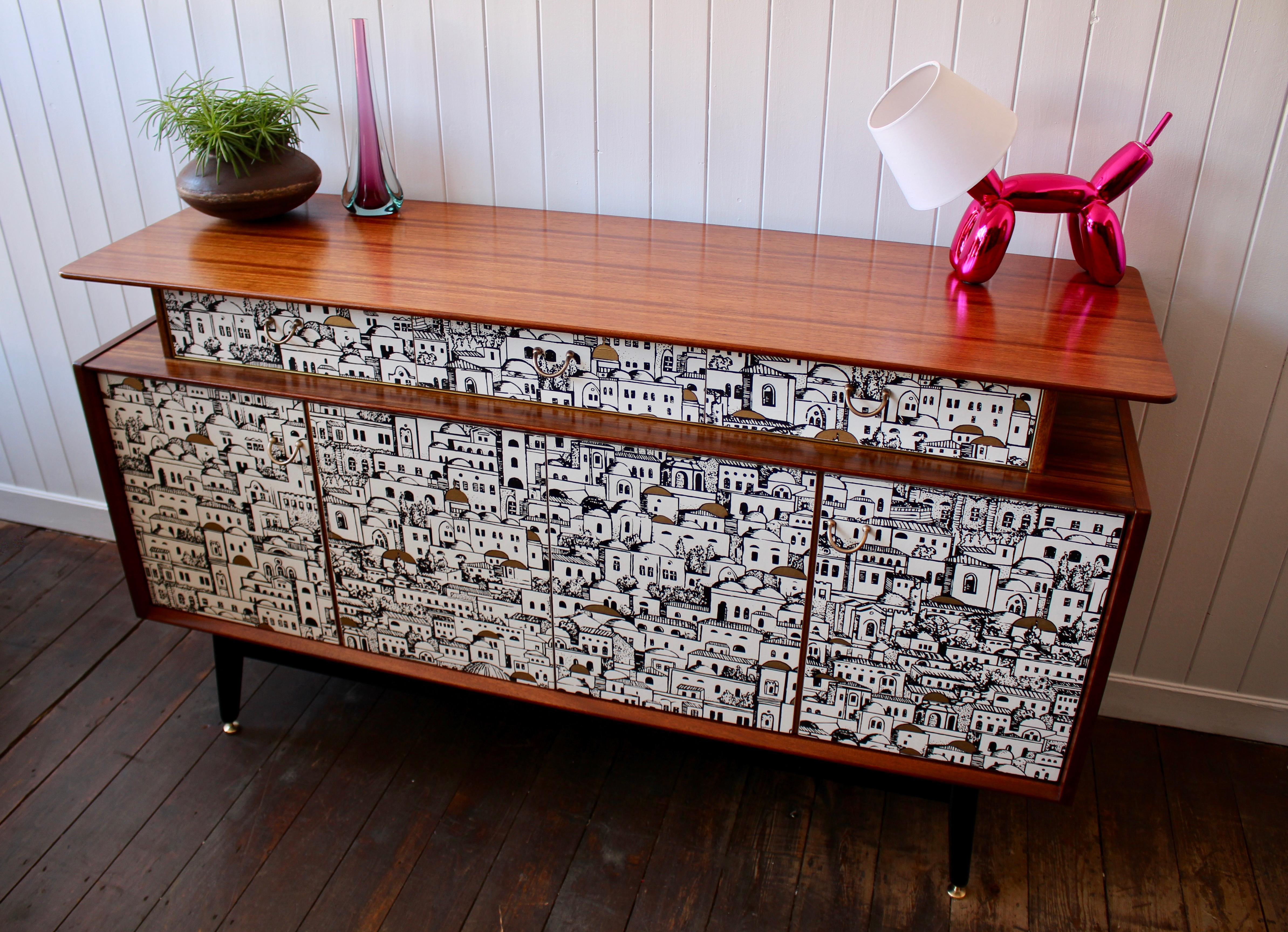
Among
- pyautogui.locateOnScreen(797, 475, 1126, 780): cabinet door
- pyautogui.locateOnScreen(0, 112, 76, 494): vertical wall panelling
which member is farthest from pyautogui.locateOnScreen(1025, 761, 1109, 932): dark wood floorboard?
pyautogui.locateOnScreen(0, 112, 76, 494): vertical wall panelling

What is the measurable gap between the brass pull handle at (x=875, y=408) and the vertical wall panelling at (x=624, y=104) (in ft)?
2.06

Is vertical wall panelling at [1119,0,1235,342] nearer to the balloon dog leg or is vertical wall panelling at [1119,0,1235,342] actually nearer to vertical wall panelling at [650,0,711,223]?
the balloon dog leg

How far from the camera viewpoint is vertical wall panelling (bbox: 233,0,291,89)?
1745mm

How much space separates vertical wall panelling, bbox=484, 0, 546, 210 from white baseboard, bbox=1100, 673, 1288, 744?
1.42 m

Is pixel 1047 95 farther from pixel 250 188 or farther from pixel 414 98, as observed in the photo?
pixel 250 188

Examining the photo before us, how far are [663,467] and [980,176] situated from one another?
0.56 m

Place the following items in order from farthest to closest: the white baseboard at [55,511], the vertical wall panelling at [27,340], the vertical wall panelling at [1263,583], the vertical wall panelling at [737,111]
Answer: the white baseboard at [55,511] < the vertical wall panelling at [27,340] < the vertical wall panelling at [1263,583] < the vertical wall panelling at [737,111]

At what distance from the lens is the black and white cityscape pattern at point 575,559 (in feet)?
4.42

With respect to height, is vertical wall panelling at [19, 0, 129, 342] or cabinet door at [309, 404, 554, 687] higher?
vertical wall panelling at [19, 0, 129, 342]

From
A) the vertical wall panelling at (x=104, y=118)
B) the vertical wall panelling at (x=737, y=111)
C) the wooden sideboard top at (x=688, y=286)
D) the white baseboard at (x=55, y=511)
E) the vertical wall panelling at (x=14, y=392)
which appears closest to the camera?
the wooden sideboard top at (x=688, y=286)

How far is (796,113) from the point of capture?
1.57 m

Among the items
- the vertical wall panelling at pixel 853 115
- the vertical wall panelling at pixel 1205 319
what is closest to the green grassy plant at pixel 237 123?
the vertical wall panelling at pixel 853 115

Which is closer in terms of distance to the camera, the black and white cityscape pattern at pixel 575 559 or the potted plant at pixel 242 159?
the black and white cityscape pattern at pixel 575 559

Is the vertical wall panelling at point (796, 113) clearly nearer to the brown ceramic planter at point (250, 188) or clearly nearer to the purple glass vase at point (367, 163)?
the purple glass vase at point (367, 163)
